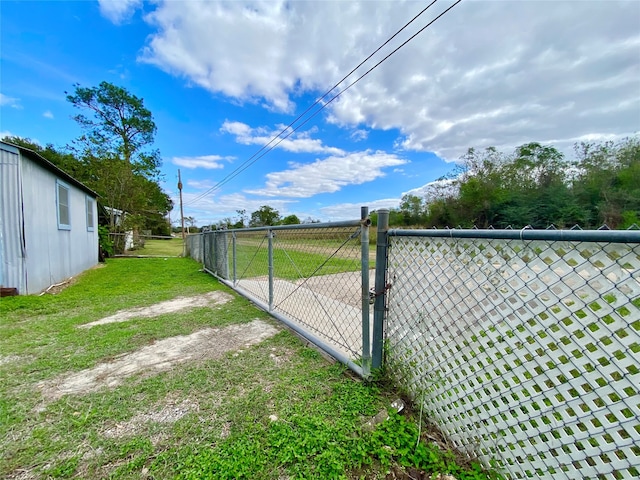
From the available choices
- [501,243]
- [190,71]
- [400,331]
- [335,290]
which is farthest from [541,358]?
[190,71]

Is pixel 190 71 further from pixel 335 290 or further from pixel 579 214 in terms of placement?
pixel 579 214

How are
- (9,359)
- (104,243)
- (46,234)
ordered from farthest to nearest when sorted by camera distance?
(104,243), (46,234), (9,359)

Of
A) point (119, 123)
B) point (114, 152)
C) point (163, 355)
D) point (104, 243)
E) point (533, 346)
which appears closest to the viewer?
point (533, 346)

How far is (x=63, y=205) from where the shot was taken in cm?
664

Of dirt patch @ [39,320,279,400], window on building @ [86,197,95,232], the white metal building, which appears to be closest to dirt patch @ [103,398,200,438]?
dirt patch @ [39,320,279,400]

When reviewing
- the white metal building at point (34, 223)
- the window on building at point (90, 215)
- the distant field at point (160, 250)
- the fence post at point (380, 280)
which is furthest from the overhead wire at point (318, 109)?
the window on building at point (90, 215)

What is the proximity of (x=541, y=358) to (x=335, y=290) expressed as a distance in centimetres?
416

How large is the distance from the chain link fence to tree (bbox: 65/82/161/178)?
18.5 m

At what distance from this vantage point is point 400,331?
1.74 m

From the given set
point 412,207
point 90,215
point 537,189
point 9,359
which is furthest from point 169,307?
point 537,189

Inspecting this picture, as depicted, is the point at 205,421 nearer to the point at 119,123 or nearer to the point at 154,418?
the point at 154,418

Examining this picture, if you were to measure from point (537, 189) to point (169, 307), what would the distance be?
105 ft

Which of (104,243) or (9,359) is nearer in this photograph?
(9,359)

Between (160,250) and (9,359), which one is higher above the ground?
(9,359)
